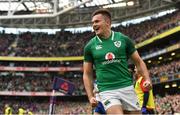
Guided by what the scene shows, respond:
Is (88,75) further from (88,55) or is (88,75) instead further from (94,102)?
(94,102)

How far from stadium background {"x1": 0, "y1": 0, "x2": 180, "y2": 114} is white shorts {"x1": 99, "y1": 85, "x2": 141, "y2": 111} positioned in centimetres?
4124

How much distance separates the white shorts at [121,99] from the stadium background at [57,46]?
4124 cm

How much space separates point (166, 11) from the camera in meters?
52.1

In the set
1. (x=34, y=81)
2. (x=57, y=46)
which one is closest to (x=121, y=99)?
(x=34, y=81)

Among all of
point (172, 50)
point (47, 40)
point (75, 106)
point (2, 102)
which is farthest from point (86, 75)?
point (47, 40)

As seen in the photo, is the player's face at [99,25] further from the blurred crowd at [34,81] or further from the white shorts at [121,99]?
the blurred crowd at [34,81]

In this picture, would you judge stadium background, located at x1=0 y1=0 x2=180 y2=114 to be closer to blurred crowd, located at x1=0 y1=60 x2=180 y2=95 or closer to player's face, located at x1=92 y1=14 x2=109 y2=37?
blurred crowd, located at x1=0 y1=60 x2=180 y2=95

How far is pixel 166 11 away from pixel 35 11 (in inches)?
668

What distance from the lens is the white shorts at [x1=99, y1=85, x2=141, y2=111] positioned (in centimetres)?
513

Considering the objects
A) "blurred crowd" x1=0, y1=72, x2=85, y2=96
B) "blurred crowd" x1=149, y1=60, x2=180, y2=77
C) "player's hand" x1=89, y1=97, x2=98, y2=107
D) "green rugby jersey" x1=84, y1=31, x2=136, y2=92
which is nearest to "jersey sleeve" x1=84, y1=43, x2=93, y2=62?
"green rugby jersey" x1=84, y1=31, x2=136, y2=92

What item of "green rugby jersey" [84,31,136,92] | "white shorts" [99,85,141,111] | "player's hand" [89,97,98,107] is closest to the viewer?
"player's hand" [89,97,98,107]

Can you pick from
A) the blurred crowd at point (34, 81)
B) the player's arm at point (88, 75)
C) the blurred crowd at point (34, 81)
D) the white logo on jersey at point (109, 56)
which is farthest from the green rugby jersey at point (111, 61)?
the blurred crowd at point (34, 81)

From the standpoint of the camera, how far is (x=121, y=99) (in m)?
5.17

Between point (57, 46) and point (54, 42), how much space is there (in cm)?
125
